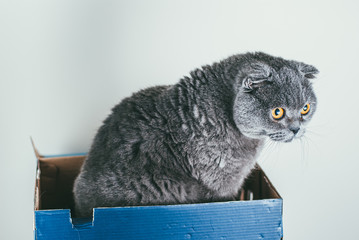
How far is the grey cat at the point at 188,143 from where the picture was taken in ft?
3.55

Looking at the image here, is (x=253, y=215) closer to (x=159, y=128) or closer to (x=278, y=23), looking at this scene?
(x=159, y=128)

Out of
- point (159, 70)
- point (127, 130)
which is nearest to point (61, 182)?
point (127, 130)

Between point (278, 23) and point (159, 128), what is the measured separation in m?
0.70

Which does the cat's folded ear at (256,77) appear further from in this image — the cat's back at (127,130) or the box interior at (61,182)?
the box interior at (61,182)

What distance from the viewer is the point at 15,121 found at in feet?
4.87

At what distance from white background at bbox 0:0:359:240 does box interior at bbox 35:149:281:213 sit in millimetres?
156

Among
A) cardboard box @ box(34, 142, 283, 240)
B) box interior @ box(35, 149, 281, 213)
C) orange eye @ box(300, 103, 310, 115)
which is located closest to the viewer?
cardboard box @ box(34, 142, 283, 240)

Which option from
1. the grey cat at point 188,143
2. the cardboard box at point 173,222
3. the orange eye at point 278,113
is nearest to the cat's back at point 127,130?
the grey cat at point 188,143

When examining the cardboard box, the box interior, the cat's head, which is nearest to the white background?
the box interior

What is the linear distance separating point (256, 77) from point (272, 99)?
84mm

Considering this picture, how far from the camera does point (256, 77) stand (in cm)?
98

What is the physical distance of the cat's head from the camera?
3.31 feet

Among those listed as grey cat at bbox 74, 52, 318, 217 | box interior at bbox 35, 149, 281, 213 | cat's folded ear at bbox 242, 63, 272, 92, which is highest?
cat's folded ear at bbox 242, 63, 272, 92

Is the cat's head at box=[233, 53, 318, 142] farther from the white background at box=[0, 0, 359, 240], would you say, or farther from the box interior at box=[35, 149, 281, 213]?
the white background at box=[0, 0, 359, 240]
